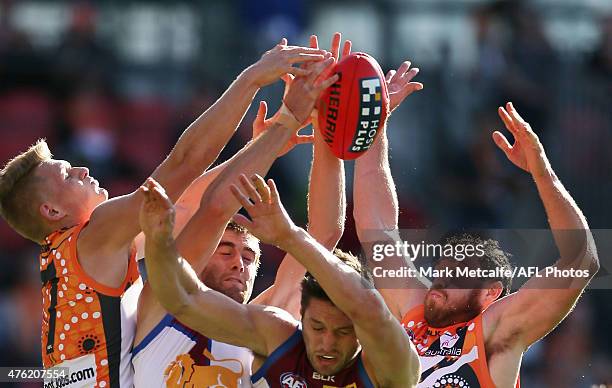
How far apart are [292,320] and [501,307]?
115 centimetres

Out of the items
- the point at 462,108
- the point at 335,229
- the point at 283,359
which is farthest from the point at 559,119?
the point at 283,359

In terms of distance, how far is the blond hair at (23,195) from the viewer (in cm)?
648

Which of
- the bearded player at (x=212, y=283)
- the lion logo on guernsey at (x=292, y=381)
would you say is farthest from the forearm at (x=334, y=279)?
the bearded player at (x=212, y=283)

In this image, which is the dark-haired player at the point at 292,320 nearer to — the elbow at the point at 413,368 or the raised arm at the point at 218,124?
the elbow at the point at 413,368

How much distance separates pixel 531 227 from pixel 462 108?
2.14 meters

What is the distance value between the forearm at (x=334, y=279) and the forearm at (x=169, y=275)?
18.5 inches

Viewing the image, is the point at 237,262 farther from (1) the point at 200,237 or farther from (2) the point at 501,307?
(2) the point at 501,307

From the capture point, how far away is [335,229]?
23.2 ft

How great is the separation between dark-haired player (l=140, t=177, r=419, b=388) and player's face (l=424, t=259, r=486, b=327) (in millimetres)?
805

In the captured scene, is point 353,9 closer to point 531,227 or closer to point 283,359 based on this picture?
point 531,227

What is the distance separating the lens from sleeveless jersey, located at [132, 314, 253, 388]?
6172mm

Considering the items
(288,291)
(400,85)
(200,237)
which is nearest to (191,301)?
(200,237)

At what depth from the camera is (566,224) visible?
21.4 ft

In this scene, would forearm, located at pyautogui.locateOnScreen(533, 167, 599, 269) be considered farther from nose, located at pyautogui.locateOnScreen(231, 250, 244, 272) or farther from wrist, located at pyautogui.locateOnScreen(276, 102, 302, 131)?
nose, located at pyautogui.locateOnScreen(231, 250, 244, 272)
